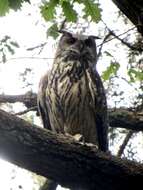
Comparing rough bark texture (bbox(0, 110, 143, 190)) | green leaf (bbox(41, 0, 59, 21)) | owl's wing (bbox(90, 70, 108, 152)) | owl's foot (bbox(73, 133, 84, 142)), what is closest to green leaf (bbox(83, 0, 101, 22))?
green leaf (bbox(41, 0, 59, 21))

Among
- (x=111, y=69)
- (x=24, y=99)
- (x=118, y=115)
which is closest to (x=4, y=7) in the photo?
(x=111, y=69)

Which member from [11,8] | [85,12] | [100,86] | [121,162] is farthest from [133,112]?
[11,8]

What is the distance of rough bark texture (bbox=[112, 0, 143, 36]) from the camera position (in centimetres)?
332

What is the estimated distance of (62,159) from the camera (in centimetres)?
332

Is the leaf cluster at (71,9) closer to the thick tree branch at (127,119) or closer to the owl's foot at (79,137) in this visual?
the owl's foot at (79,137)

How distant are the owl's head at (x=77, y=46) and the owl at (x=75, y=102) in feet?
0.77

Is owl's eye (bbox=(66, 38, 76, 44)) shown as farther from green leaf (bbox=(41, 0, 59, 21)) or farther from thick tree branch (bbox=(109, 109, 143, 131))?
green leaf (bbox=(41, 0, 59, 21))

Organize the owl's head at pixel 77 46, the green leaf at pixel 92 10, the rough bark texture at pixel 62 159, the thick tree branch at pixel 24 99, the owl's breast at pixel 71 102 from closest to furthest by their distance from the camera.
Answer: the green leaf at pixel 92 10
the rough bark texture at pixel 62 159
the owl's breast at pixel 71 102
the thick tree branch at pixel 24 99
the owl's head at pixel 77 46

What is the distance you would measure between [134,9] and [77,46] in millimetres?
2231

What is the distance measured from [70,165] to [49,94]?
5.62 feet

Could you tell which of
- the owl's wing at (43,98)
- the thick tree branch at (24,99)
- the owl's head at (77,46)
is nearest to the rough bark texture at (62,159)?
the owl's wing at (43,98)

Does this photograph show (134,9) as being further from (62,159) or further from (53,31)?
(62,159)

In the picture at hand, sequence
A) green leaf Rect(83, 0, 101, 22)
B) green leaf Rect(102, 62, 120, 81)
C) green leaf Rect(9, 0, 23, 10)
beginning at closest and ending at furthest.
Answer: green leaf Rect(9, 0, 23, 10), green leaf Rect(83, 0, 101, 22), green leaf Rect(102, 62, 120, 81)

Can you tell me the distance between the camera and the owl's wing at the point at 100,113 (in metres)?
5.01
